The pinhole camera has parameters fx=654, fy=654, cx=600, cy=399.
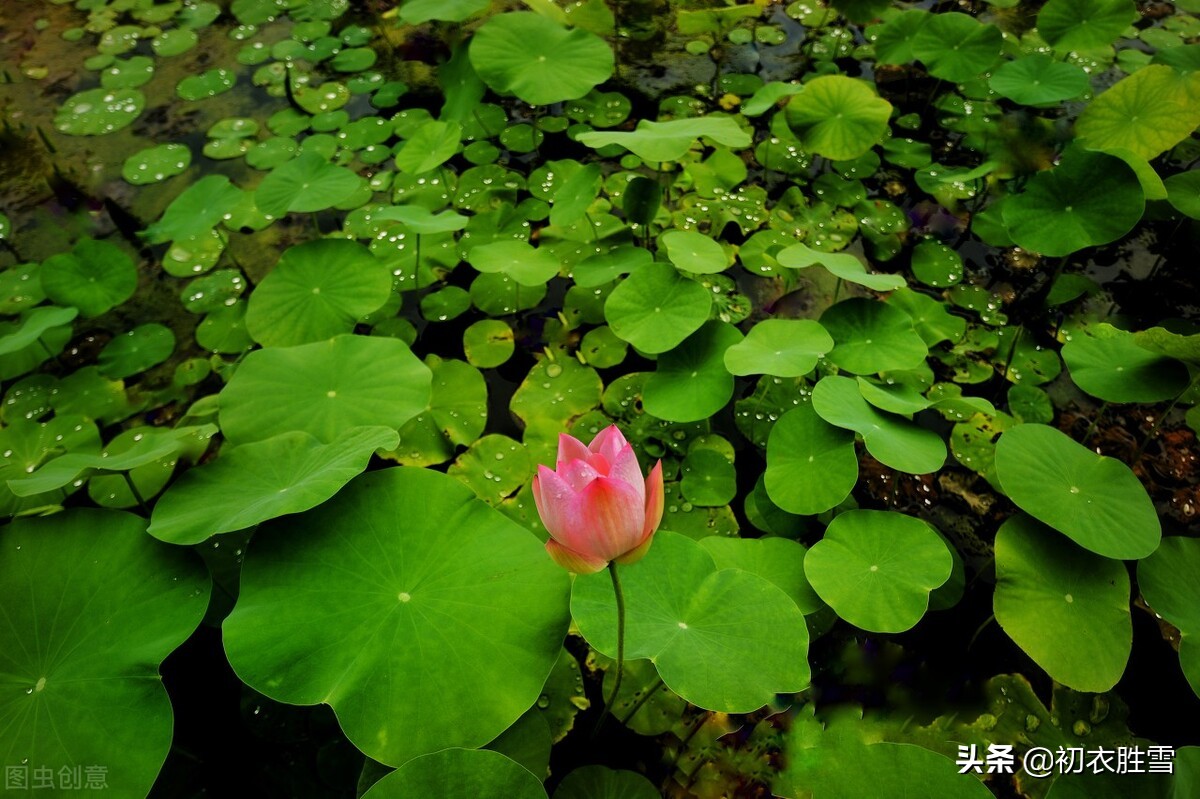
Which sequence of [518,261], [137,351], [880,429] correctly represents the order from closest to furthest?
[880,429] < [518,261] < [137,351]

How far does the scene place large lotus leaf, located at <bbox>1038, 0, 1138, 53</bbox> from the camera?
2680 mm

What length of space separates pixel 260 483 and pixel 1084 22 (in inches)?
139

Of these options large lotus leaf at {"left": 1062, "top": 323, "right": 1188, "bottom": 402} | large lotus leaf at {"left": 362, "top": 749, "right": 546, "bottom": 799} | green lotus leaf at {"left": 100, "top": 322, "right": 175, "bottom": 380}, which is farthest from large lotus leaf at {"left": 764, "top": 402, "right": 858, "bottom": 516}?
green lotus leaf at {"left": 100, "top": 322, "right": 175, "bottom": 380}

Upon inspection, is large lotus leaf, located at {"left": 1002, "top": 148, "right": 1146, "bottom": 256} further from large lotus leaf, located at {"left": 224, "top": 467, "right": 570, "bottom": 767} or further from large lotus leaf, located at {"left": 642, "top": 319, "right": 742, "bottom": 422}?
large lotus leaf, located at {"left": 224, "top": 467, "right": 570, "bottom": 767}

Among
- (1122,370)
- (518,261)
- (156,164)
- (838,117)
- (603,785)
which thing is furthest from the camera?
(156,164)

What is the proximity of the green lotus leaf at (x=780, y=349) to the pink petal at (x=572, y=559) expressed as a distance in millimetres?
804

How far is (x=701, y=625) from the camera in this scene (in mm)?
1259

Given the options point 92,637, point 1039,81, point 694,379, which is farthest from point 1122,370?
point 92,637

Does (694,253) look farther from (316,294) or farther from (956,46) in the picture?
(956,46)

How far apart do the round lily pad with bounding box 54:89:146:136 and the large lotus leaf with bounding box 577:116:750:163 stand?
2482 mm

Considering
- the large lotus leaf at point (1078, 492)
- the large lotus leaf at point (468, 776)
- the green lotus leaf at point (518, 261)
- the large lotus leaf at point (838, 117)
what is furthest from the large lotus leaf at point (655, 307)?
the large lotus leaf at point (468, 776)

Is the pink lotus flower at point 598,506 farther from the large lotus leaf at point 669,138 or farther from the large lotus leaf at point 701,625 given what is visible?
the large lotus leaf at point 669,138

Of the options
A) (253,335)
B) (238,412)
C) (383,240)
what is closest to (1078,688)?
(238,412)

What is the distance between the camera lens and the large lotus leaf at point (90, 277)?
7.18 feet
